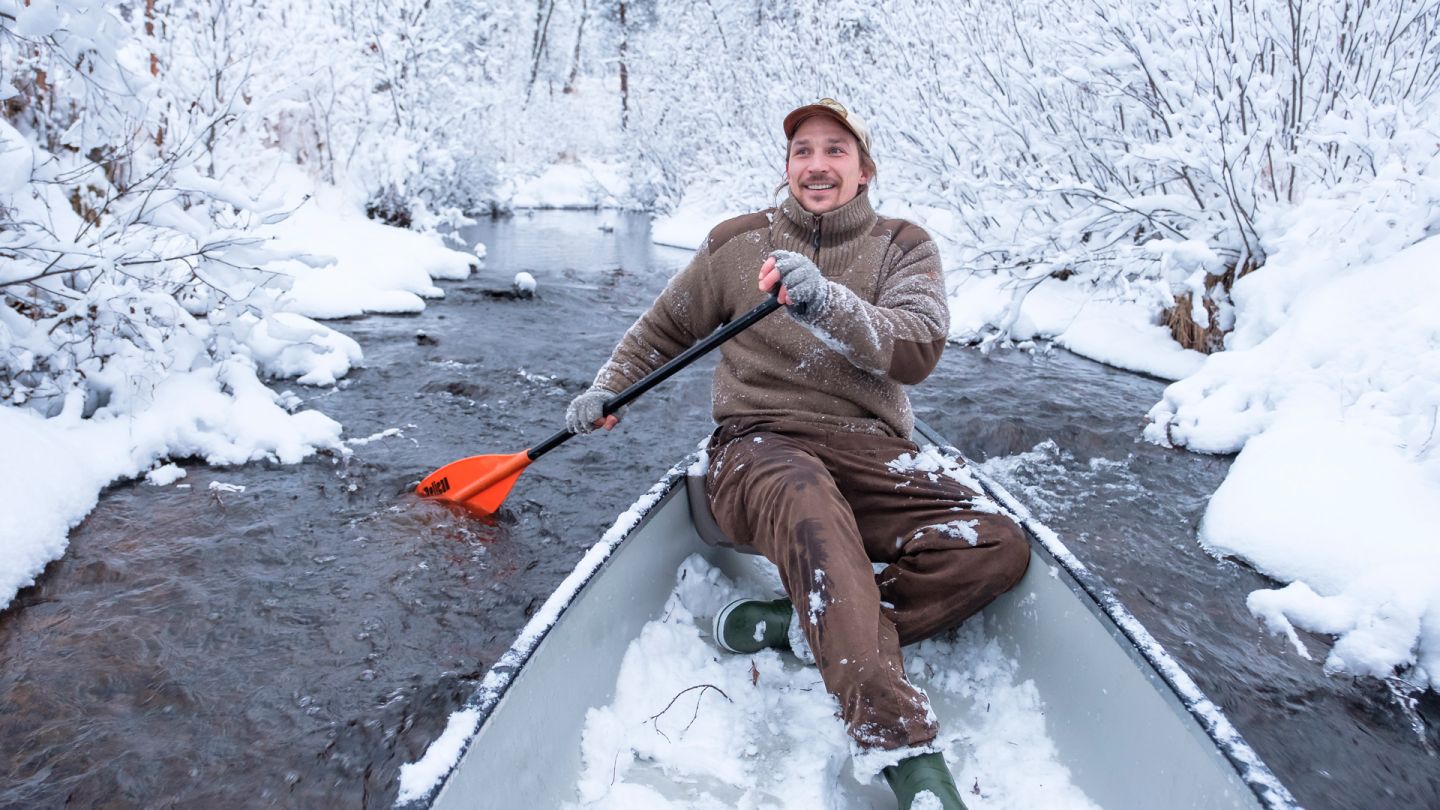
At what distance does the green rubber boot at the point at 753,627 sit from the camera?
7.91 feet

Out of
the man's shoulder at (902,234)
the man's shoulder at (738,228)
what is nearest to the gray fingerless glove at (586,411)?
the man's shoulder at (738,228)

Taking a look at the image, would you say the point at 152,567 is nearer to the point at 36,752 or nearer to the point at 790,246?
the point at 36,752

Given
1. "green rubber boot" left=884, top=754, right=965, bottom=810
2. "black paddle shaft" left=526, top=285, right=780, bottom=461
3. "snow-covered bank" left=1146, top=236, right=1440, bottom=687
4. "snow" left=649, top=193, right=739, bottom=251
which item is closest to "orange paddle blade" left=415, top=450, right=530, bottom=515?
"black paddle shaft" left=526, top=285, right=780, bottom=461

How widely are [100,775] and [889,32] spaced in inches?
362

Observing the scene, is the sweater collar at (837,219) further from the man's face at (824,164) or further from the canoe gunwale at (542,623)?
the canoe gunwale at (542,623)

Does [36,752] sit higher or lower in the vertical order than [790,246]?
lower

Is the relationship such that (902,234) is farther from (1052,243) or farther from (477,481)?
(1052,243)

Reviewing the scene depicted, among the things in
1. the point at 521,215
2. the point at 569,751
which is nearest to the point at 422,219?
the point at 521,215

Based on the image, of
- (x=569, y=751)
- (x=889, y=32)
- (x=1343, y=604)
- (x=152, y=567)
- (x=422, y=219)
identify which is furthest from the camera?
(x=422, y=219)

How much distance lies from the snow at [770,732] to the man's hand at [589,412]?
0.71m

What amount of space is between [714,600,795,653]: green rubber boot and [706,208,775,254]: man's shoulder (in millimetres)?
1158

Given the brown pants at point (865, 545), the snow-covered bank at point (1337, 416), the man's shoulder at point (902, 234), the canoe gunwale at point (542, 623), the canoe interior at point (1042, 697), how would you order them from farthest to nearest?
the snow-covered bank at point (1337, 416)
the man's shoulder at point (902, 234)
the brown pants at point (865, 545)
the canoe interior at point (1042, 697)
the canoe gunwale at point (542, 623)

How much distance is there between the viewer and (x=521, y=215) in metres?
20.7

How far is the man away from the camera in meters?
1.89
